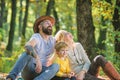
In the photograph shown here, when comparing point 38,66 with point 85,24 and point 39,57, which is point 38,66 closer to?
point 39,57

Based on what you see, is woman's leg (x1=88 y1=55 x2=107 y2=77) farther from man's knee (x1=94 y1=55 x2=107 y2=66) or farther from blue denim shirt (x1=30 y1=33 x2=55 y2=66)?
blue denim shirt (x1=30 y1=33 x2=55 y2=66)

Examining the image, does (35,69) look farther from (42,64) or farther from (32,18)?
(32,18)

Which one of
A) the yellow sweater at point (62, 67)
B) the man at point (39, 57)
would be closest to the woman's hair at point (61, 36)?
the man at point (39, 57)

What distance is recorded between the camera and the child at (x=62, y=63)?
7641 millimetres

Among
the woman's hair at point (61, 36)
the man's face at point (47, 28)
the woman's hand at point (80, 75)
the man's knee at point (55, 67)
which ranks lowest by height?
the woman's hand at point (80, 75)

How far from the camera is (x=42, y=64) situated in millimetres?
7730

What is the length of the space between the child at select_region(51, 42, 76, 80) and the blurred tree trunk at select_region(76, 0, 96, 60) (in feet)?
14.5

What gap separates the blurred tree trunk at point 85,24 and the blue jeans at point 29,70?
479cm

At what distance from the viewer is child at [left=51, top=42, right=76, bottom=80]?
764 centimetres

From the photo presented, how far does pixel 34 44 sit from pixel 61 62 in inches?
25.6

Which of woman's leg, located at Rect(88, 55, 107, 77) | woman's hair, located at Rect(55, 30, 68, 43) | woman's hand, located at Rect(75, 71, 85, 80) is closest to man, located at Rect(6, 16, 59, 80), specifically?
woman's hair, located at Rect(55, 30, 68, 43)

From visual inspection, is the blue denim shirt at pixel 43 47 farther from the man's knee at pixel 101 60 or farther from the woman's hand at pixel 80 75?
the man's knee at pixel 101 60

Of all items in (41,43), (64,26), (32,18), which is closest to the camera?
(41,43)

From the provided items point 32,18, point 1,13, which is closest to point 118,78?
point 1,13
